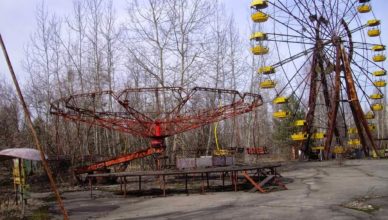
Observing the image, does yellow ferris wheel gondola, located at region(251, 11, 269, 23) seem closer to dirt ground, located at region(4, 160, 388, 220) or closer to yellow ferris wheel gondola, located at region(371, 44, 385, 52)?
yellow ferris wheel gondola, located at region(371, 44, 385, 52)

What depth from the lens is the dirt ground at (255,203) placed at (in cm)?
1061

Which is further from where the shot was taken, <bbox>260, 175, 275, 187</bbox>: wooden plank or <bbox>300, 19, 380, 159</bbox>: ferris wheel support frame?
<bbox>300, 19, 380, 159</bbox>: ferris wheel support frame

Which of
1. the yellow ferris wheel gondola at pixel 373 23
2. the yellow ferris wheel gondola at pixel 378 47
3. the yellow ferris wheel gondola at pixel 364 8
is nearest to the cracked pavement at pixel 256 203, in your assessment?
the yellow ferris wheel gondola at pixel 378 47

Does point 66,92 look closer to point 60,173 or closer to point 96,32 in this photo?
point 96,32

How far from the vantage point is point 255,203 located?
12742 mm

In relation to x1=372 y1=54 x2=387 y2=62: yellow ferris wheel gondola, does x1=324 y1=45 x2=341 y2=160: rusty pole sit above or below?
below

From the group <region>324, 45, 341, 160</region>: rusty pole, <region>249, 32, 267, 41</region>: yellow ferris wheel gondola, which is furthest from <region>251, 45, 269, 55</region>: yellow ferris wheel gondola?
<region>324, 45, 341, 160</region>: rusty pole

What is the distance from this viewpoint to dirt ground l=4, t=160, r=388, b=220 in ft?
34.8

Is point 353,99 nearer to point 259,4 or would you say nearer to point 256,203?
point 259,4

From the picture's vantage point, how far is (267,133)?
2458 inches

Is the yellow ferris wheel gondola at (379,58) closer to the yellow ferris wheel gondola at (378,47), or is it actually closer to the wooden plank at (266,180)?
the yellow ferris wheel gondola at (378,47)

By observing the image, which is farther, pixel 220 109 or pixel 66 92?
pixel 66 92

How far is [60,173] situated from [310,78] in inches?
725

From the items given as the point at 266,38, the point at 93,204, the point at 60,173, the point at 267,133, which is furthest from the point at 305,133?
the point at 267,133
